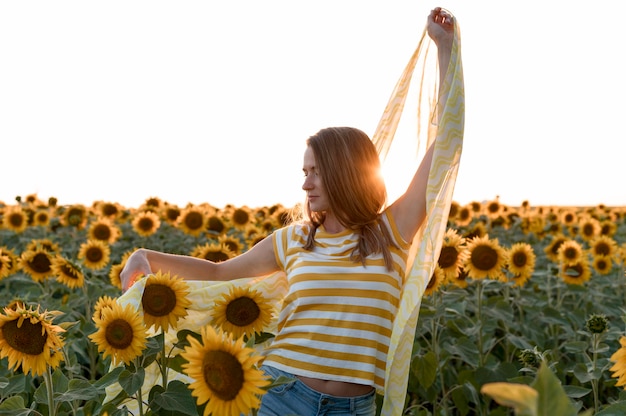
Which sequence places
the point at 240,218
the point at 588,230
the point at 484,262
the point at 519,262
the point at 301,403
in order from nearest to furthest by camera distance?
the point at 301,403, the point at 484,262, the point at 519,262, the point at 240,218, the point at 588,230

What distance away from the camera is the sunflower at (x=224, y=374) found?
6.32ft

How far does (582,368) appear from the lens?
3531 millimetres

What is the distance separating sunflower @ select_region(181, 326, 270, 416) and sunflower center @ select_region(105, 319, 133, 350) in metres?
0.81

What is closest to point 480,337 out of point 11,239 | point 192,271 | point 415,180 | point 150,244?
point 415,180

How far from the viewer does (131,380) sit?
2.65m

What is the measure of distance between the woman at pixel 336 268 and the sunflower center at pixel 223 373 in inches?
38.8

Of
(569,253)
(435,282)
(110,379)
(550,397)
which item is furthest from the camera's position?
(569,253)

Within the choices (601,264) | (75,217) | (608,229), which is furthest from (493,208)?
(75,217)

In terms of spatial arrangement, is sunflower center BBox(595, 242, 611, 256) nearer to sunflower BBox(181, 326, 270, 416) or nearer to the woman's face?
the woman's face

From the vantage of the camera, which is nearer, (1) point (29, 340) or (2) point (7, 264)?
(1) point (29, 340)

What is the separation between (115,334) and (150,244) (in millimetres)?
7198

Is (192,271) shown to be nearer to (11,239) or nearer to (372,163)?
(372,163)

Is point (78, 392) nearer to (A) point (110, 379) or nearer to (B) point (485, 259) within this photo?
(A) point (110, 379)

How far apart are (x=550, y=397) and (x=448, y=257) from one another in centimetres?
366
